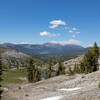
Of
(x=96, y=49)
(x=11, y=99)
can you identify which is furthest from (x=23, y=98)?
(x=96, y=49)

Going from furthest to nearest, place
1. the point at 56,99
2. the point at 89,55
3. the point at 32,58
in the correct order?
the point at 32,58 → the point at 89,55 → the point at 56,99

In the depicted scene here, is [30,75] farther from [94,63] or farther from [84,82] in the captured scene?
[84,82]

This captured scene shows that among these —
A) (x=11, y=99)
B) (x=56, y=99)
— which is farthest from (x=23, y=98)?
(x=56, y=99)

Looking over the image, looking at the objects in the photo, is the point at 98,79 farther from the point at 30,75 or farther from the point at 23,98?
the point at 30,75

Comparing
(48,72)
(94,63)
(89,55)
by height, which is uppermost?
(89,55)

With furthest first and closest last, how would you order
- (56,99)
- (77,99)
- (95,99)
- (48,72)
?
(48,72), (56,99), (77,99), (95,99)

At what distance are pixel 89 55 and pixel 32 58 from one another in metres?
34.5

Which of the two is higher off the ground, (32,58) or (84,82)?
(32,58)

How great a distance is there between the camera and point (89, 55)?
7006 cm

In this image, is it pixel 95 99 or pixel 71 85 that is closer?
pixel 95 99

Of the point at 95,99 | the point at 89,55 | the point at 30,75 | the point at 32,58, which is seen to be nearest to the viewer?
the point at 95,99

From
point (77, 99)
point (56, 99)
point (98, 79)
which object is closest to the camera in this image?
point (77, 99)

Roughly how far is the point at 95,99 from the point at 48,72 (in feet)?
281

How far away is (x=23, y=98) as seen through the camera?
33.5 m
